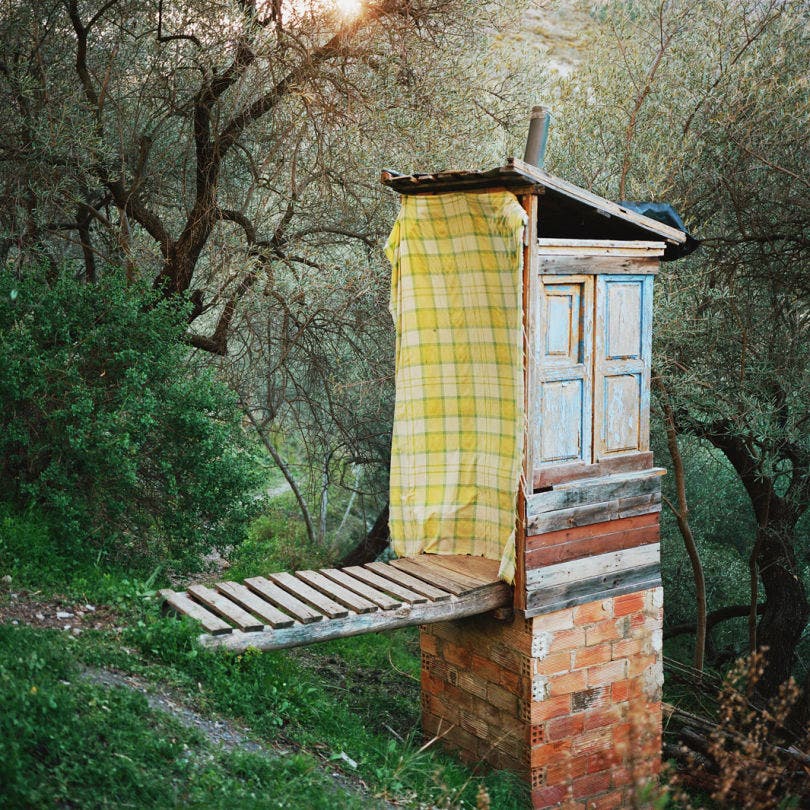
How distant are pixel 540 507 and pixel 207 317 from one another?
6.40m

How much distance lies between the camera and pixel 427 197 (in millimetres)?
6094

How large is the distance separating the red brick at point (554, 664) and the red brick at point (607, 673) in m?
0.22

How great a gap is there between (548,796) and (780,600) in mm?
4620

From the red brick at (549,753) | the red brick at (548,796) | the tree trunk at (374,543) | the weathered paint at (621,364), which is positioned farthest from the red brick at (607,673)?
the tree trunk at (374,543)

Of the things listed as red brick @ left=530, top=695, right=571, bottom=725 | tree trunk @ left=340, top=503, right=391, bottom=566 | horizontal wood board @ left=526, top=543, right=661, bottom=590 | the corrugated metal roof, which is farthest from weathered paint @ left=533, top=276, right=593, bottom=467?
tree trunk @ left=340, top=503, right=391, bottom=566

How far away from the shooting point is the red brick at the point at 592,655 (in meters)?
5.89

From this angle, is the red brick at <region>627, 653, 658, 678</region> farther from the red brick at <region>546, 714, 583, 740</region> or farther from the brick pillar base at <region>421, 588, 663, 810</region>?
the red brick at <region>546, 714, 583, 740</region>

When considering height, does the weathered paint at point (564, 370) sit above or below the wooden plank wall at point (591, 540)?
above

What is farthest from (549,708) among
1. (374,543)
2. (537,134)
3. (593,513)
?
(374,543)

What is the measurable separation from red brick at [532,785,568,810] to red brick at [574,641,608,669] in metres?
0.78

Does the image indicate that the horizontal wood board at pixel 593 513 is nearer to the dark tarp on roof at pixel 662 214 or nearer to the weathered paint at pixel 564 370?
the weathered paint at pixel 564 370

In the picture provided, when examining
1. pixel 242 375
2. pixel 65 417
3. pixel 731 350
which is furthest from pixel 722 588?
pixel 65 417

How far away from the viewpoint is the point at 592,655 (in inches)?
235

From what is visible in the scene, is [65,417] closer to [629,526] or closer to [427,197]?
[427,197]
